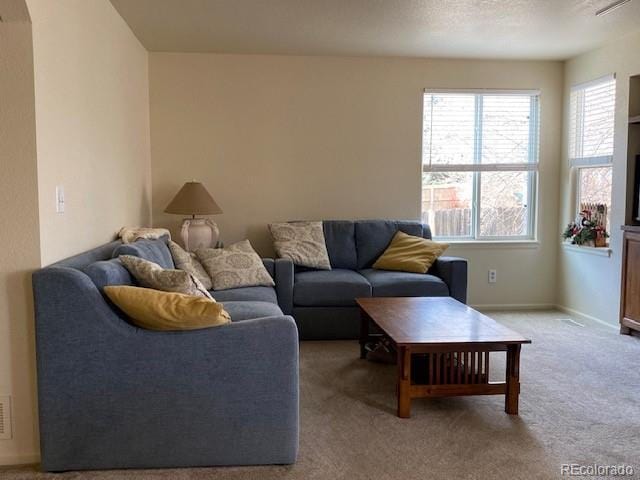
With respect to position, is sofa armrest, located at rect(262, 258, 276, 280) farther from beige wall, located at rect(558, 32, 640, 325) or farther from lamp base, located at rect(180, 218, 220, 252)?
beige wall, located at rect(558, 32, 640, 325)

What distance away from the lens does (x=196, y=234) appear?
14.8ft

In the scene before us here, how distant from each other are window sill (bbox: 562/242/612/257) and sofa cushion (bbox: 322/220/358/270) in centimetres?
204

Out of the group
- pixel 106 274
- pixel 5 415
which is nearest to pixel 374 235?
pixel 106 274

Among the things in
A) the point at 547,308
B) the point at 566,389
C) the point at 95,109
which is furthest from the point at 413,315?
the point at 547,308

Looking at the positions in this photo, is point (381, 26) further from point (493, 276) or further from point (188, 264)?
point (493, 276)

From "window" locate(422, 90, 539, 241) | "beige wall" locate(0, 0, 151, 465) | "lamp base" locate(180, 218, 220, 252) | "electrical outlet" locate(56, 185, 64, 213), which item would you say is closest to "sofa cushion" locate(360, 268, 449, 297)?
"window" locate(422, 90, 539, 241)

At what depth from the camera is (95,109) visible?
3133 mm

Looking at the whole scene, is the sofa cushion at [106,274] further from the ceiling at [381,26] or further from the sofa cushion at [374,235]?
the sofa cushion at [374,235]

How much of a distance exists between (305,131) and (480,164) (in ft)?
5.64

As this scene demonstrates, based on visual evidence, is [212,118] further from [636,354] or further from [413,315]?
[636,354]

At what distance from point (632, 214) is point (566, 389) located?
1.95 metres

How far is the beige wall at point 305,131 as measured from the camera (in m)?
4.91

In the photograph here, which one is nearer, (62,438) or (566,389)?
(62,438)

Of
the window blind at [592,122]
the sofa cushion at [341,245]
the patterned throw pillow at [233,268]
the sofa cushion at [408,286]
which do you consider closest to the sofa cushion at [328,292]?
the sofa cushion at [408,286]
